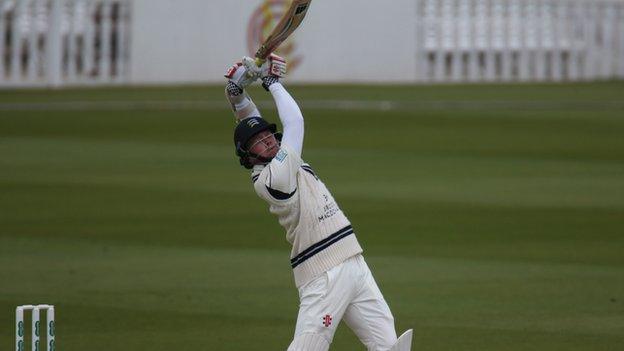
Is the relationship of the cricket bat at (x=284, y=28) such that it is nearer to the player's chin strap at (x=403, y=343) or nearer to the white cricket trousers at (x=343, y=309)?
the white cricket trousers at (x=343, y=309)

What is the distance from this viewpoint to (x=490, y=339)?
29.7 ft

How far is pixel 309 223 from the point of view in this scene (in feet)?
23.1

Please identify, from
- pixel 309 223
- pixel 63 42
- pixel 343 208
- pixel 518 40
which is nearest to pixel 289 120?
pixel 309 223

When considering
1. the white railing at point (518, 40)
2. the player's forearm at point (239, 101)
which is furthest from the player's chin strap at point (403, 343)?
the white railing at point (518, 40)

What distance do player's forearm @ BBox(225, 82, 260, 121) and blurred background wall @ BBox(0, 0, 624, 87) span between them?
16663 mm

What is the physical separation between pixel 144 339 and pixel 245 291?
169cm

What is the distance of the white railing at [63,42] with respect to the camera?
24281 mm

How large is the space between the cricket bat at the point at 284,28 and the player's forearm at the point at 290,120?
0.67 ft

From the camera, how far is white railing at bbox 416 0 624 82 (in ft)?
83.8

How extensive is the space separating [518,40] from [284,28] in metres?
19.2

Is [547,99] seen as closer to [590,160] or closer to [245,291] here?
[590,160]

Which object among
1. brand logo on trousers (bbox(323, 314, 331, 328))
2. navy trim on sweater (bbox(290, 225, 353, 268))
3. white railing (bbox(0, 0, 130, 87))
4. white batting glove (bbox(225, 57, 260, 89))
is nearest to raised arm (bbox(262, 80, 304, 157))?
white batting glove (bbox(225, 57, 260, 89))

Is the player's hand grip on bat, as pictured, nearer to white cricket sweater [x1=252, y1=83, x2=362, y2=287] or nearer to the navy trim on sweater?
white cricket sweater [x1=252, y1=83, x2=362, y2=287]

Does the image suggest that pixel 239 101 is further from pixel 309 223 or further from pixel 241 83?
pixel 309 223
